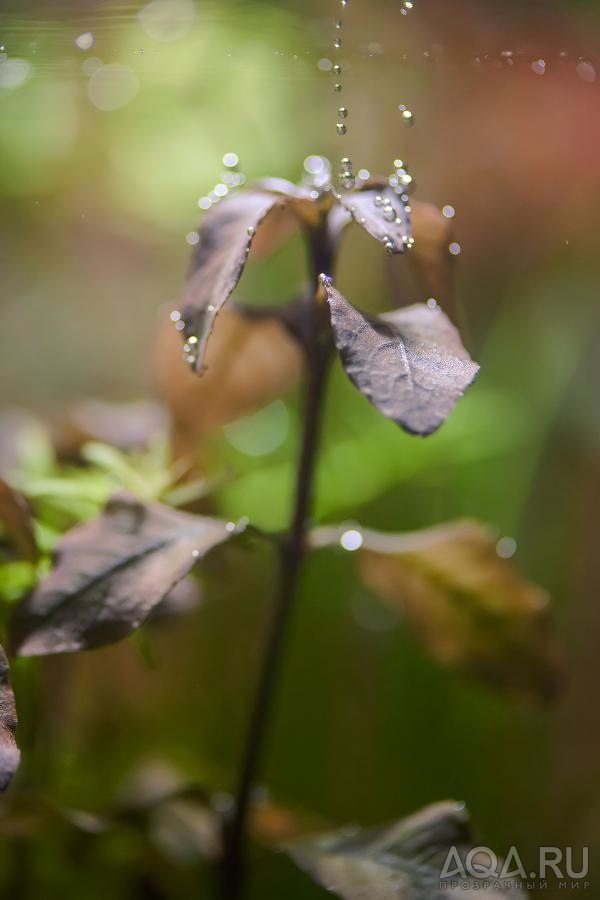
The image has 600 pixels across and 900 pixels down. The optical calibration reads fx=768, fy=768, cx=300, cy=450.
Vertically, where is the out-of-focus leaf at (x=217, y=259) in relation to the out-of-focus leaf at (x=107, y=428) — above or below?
above

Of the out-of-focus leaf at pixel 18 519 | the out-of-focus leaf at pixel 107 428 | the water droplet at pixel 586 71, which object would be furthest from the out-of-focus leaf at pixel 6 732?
the water droplet at pixel 586 71

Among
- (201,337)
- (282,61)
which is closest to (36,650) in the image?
(201,337)

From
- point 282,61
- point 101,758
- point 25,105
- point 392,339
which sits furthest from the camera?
point 101,758

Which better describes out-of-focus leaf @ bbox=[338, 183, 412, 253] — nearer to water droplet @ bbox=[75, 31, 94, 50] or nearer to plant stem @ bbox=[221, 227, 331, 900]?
plant stem @ bbox=[221, 227, 331, 900]

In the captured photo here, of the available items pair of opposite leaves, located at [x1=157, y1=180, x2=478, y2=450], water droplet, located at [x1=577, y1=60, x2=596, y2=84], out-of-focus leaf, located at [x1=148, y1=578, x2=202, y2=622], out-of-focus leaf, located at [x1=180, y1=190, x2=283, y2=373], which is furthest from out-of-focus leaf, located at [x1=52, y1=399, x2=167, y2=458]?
water droplet, located at [x1=577, y1=60, x2=596, y2=84]

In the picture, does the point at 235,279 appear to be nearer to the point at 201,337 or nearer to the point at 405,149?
the point at 201,337

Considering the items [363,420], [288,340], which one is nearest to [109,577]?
[288,340]

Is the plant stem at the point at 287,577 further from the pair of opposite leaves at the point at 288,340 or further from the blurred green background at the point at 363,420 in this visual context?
the blurred green background at the point at 363,420
